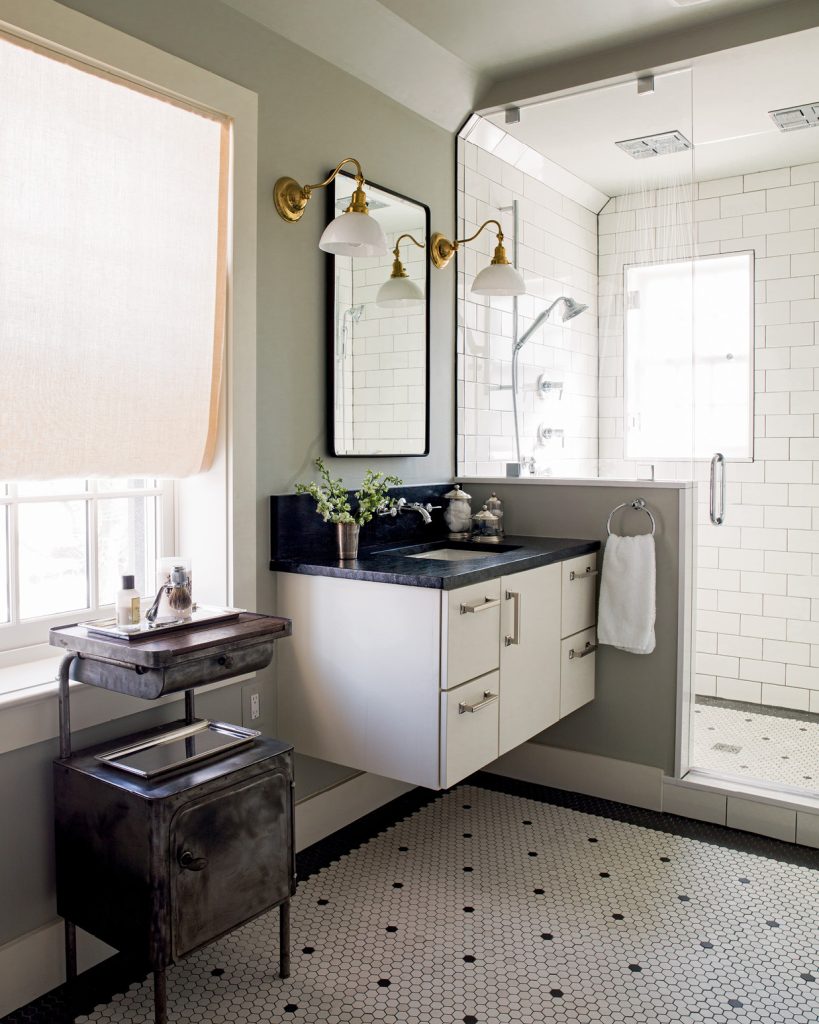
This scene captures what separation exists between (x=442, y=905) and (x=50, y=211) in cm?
221

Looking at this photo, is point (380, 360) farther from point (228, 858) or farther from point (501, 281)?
point (228, 858)

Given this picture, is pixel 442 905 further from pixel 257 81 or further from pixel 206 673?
pixel 257 81

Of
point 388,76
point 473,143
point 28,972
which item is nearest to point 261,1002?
point 28,972

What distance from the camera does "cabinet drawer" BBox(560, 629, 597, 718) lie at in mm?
3275

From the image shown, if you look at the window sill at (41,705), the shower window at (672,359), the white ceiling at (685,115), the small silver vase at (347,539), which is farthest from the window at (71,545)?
the white ceiling at (685,115)

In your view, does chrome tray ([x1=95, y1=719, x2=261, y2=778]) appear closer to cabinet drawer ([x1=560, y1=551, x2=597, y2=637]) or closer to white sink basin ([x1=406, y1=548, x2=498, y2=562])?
white sink basin ([x1=406, y1=548, x2=498, y2=562])

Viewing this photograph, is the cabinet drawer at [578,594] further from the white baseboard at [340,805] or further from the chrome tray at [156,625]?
the chrome tray at [156,625]

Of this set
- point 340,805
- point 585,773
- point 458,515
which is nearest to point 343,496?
point 458,515

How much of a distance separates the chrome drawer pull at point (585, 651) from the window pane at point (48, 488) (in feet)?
6.10

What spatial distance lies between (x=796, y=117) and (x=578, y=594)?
2178mm

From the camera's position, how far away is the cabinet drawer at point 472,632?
2553mm

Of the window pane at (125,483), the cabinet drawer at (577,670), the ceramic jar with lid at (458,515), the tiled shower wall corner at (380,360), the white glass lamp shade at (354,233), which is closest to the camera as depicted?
the window pane at (125,483)

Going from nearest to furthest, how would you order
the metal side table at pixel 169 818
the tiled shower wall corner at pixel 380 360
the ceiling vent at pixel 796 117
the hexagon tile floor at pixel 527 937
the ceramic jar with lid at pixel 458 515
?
1. the metal side table at pixel 169 818
2. the hexagon tile floor at pixel 527 937
3. the tiled shower wall corner at pixel 380 360
4. the ceiling vent at pixel 796 117
5. the ceramic jar with lid at pixel 458 515

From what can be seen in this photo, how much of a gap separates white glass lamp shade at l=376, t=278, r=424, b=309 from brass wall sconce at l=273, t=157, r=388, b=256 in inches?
14.7
